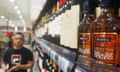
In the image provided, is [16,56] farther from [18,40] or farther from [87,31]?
[87,31]

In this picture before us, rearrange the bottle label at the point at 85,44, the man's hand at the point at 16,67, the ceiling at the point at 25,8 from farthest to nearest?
the ceiling at the point at 25,8
the man's hand at the point at 16,67
the bottle label at the point at 85,44

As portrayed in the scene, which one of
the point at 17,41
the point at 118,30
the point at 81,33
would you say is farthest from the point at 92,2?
the point at 17,41

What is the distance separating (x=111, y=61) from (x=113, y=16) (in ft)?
0.44

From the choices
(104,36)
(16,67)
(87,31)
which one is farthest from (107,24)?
(16,67)

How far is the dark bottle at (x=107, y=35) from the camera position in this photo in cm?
61

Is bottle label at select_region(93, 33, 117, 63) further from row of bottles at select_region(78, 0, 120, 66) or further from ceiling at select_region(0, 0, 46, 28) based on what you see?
ceiling at select_region(0, 0, 46, 28)

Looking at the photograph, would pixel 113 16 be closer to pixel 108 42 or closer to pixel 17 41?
pixel 108 42

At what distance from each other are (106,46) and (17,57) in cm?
278

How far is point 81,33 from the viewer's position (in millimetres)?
845

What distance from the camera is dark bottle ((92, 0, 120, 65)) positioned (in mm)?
607

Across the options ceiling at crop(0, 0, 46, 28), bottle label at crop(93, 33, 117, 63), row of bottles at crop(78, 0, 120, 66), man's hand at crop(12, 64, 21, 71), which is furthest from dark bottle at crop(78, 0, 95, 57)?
ceiling at crop(0, 0, 46, 28)

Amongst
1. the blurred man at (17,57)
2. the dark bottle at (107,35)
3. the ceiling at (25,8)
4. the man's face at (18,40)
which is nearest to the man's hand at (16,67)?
the blurred man at (17,57)

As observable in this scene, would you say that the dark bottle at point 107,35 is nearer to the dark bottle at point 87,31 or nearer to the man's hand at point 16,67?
→ the dark bottle at point 87,31

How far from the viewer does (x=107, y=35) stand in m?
0.62
